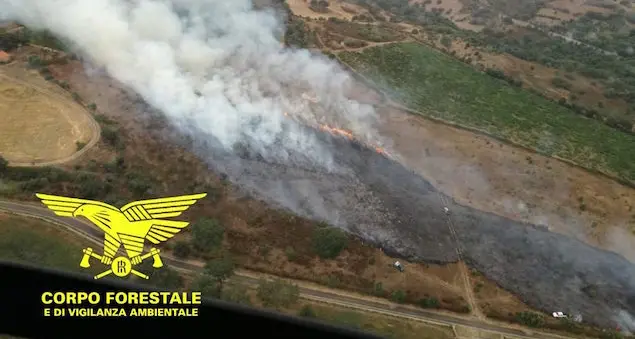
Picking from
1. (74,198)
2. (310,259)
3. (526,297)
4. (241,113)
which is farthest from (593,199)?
(74,198)

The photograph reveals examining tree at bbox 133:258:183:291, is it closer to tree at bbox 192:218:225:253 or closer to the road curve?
tree at bbox 192:218:225:253

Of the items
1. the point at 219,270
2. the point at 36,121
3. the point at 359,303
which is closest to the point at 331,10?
the point at 36,121

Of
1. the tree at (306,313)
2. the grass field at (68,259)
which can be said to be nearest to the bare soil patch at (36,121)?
the grass field at (68,259)

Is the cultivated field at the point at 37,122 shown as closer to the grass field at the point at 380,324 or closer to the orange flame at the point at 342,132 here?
the orange flame at the point at 342,132

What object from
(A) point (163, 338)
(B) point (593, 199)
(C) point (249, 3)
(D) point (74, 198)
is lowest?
(D) point (74, 198)

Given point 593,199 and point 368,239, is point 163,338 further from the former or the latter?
point 593,199

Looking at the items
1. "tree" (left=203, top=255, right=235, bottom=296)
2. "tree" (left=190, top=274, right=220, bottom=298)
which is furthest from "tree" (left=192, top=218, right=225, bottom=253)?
"tree" (left=190, top=274, right=220, bottom=298)

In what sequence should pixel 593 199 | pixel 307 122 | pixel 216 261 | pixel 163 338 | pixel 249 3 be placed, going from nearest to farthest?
pixel 163 338 → pixel 216 261 → pixel 593 199 → pixel 307 122 → pixel 249 3
